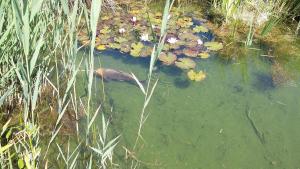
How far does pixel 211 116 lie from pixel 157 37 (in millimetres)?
915

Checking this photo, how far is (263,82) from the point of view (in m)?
2.44

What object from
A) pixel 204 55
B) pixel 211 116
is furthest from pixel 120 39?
pixel 211 116

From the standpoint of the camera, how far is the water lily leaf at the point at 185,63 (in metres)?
2.49

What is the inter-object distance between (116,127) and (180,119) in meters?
0.36

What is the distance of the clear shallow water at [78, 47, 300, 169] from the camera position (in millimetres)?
1851

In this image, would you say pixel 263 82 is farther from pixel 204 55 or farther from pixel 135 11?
pixel 135 11

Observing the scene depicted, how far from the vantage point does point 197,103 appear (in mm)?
2221

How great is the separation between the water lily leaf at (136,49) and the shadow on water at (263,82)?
78cm

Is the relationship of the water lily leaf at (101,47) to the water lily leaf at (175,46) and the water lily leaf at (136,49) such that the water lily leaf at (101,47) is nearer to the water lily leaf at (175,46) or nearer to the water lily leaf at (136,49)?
the water lily leaf at (136,49)

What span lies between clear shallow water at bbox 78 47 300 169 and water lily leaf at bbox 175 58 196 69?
43mm

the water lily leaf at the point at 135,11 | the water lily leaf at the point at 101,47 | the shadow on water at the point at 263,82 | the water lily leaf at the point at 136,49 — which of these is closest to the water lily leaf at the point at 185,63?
the water lily leaf at the point at 136,49

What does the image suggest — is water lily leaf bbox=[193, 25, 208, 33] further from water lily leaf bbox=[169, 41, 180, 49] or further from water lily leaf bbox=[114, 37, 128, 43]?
water lily leaf bbox=[114, 37, 128, 43]

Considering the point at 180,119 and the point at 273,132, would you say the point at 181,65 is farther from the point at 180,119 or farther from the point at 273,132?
the point at 273,132

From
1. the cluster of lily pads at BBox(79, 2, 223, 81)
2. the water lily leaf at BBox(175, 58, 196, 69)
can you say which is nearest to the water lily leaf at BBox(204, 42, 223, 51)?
the cluster of lily pads at BBox(79, 2, 223, 81)
